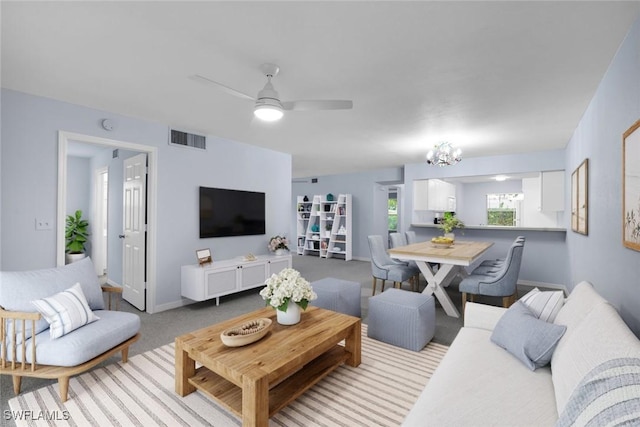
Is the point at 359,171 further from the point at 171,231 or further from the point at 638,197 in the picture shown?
the point at 638,197

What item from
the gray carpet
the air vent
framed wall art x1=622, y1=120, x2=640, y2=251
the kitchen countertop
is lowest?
the gray carpet

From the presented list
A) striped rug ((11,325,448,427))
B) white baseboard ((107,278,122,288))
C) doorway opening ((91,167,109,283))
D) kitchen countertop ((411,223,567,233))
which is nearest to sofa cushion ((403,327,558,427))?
striped rug ((11,325,448,427))

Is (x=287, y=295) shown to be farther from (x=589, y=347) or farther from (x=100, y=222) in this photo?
(x=100, y=222)

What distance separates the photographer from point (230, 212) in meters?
4.79

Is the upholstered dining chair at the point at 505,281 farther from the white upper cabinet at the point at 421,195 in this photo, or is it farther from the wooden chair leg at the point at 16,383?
the wooden chair leg at the point at 16,383

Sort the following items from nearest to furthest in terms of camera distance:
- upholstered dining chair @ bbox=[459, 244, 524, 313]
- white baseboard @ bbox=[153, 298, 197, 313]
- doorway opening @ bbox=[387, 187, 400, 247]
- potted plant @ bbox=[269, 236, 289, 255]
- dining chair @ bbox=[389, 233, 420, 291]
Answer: upholstered dining chair @ bbox=[459, 244, 524, 313] → white baseboard @ bbox=[153, 298, 197, 313] → dining chair @ bbox=[389, 233, 420, 291] → potted plant @ bbox=[269, 236, 289, 255] → doorway opening @ bbox=[387, 187, 400, 247]

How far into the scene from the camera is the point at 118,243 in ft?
15.7

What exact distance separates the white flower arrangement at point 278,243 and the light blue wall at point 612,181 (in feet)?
13.1

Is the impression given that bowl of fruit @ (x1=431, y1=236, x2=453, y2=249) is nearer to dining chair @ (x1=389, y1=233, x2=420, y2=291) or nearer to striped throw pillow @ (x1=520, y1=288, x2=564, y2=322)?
dining chair @ (x1=389, y1=233, x2=420, y2=291)

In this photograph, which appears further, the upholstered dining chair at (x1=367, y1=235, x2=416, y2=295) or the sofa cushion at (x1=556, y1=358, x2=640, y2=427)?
the upholstered dining chair at (x1=367, y1=235, x2=416, y2=295)

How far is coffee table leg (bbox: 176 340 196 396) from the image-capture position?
80.6 inches

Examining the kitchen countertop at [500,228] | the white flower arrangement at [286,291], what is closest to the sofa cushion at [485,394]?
the white flower arrangement at [286,291]

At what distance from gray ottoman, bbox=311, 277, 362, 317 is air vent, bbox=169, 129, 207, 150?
2.61 meters

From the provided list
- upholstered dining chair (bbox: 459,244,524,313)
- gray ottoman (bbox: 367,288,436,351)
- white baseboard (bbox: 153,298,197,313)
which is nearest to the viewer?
gray ottoman (bbox: 367,288,436,351)
